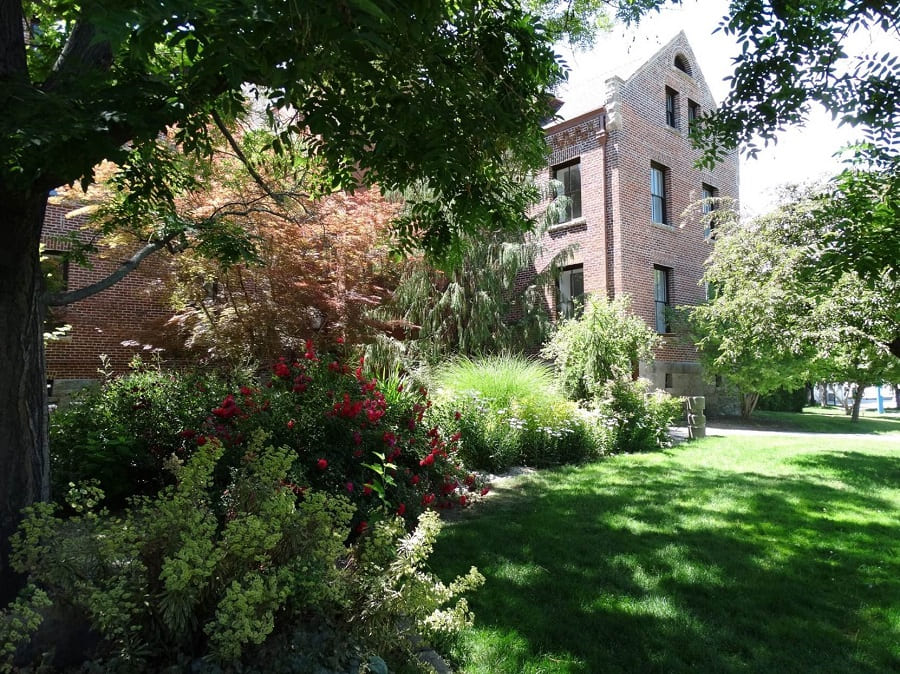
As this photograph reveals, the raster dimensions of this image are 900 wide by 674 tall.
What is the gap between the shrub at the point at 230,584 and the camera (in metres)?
2.06

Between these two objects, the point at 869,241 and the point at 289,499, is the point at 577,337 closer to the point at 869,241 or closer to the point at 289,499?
the point at 869,241

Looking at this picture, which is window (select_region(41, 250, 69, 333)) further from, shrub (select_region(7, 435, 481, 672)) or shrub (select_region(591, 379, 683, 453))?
shrub (select_region(591, 379, 683, 453))

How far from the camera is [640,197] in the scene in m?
15.3

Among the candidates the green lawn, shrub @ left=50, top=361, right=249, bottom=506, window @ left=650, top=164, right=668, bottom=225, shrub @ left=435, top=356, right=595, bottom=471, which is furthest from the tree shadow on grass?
window @ left=650, top=164, right=668, bottom=225

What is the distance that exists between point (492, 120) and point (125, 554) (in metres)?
2.70

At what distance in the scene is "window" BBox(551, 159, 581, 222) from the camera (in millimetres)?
15797

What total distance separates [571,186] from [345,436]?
1304 centimetres

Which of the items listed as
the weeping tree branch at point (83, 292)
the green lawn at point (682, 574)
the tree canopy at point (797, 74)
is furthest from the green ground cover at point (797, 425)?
the weeping tree branch at point (83, 292)

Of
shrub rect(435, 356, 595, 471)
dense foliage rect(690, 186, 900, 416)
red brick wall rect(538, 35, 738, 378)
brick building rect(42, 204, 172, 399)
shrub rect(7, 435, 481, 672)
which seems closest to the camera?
shrub rect(7, 435, 481, 672)

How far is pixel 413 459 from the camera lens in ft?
18.4

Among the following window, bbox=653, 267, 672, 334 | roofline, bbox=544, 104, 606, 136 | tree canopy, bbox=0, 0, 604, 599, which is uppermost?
roofline, bbox=544, 104, 606, 136

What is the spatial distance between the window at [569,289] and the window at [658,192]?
2.77 metres

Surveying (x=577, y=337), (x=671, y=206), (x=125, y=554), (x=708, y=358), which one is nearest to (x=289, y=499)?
(x=125, y=554)

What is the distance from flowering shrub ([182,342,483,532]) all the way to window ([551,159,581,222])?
11.3 m
